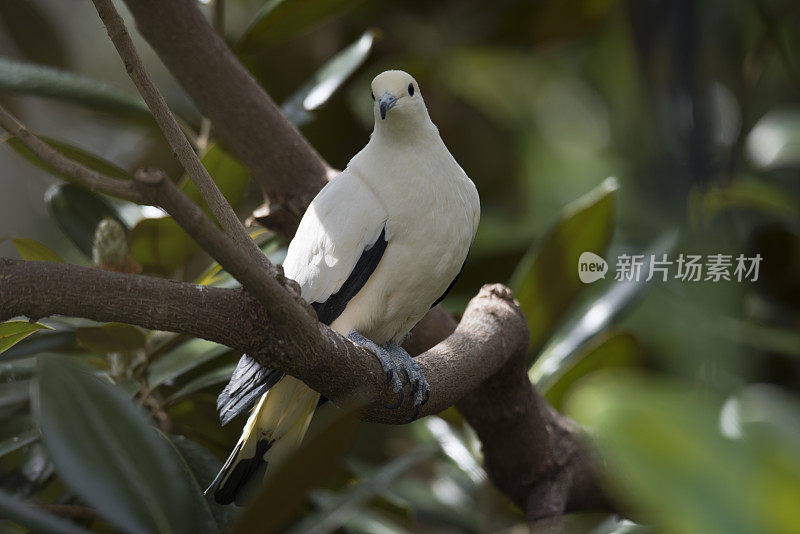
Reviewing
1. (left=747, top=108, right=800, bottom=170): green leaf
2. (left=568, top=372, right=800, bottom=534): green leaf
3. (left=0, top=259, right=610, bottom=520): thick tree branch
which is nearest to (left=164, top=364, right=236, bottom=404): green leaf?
(left=0, top=259, right=610, bottom=520): thick tree branch

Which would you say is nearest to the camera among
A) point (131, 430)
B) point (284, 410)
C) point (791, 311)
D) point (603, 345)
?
point (131, 430)

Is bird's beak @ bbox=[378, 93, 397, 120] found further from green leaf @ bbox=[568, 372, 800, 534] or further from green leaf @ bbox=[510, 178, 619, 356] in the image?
green leaf @ bbox=[568, 372, 800, 534]

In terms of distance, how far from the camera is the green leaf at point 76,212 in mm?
1491

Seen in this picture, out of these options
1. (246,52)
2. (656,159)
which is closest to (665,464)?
(246,52)

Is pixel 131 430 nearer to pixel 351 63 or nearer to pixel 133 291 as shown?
pixel 133 291

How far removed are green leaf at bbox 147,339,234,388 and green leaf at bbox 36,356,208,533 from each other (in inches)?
19.7

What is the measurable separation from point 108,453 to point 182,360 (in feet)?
1.88

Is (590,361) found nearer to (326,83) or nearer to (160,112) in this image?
(326,83)

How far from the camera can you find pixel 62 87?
1.45 m

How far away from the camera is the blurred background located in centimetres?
71

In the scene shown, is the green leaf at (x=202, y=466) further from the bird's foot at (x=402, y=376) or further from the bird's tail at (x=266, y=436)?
the bird's foot at (x=402, y=376)

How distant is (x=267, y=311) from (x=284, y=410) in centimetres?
46

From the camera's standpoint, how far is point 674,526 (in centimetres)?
55

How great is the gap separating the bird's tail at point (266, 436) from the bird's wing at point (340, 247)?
152mm
